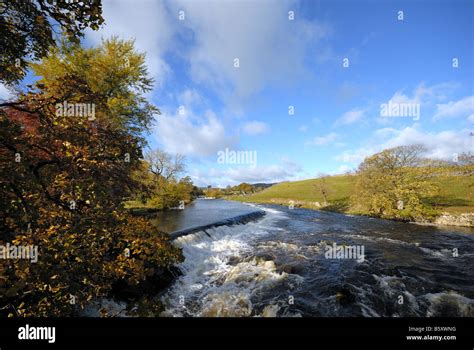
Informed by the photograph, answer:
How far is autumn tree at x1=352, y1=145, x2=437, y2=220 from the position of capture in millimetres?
Result: 30953

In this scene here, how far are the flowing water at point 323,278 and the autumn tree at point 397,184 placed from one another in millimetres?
9643

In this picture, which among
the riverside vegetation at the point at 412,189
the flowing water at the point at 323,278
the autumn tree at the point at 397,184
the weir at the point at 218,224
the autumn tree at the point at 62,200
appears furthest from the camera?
the autumn tree at the point at 397,184

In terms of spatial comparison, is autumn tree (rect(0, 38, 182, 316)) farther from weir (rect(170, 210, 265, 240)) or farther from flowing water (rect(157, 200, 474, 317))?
weir (rect(170, 210, 265, 240))

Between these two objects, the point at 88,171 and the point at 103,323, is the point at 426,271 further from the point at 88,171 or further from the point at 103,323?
the point at 88,171

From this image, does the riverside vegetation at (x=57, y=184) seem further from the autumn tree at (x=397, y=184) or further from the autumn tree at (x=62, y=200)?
the autumn tree at (x=397, y=184)

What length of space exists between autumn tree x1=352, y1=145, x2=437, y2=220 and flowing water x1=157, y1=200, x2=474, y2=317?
A: 31.6ft

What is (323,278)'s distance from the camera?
42.2 feet

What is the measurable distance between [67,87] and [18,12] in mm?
1676

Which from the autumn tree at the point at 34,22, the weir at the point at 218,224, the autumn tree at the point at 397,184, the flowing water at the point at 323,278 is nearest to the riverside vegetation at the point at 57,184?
the autumn tree at the point at 34,22

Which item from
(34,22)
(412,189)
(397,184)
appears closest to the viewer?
(34,22)

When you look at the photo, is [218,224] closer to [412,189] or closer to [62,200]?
[62,200]

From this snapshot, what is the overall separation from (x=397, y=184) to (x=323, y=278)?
28526 mm

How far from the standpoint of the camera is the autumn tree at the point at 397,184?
30953 mm

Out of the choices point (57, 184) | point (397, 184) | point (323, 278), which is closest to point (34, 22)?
point (57, 184)
